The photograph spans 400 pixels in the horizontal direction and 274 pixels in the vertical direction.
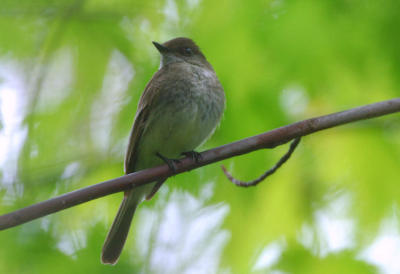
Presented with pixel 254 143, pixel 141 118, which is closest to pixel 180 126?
pixel 141 118

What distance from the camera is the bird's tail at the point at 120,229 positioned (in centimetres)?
375

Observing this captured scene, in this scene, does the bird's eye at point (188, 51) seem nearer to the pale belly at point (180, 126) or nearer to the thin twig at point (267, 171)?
the pale belly at point (180, 126)

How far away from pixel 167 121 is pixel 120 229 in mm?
935

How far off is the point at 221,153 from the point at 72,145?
63.5 inches

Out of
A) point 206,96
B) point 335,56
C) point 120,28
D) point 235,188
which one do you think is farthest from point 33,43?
point 335,56

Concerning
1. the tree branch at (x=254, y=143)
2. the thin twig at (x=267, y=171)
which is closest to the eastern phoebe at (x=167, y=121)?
the thin twig at (x=267, y=171)

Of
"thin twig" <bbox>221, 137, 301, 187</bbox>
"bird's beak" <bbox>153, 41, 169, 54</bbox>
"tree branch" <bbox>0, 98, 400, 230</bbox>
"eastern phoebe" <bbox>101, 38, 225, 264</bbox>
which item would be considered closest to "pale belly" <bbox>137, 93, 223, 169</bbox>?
"eastern phoebe" <bbox>101, 38, 225, 264</bbox>

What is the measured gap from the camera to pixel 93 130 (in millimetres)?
4309

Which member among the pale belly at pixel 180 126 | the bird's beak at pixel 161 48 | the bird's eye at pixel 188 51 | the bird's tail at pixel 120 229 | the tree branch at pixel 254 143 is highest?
the tree branch at pixel 254 143

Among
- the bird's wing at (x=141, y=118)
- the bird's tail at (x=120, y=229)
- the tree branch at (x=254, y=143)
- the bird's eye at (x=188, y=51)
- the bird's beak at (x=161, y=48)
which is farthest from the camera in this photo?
the bird's eye at (x=188, y=51)

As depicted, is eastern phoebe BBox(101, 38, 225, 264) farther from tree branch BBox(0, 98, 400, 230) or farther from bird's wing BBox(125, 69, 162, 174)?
tree branch BBox(0, 98, 400, 230)

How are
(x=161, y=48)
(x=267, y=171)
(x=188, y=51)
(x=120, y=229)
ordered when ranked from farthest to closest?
(x=188, y=51) → (x=161, y=48) → (x=120, y=229) → (x=267, y=171)

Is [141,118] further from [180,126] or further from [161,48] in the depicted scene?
[161,48]

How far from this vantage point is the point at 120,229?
4180 mm
